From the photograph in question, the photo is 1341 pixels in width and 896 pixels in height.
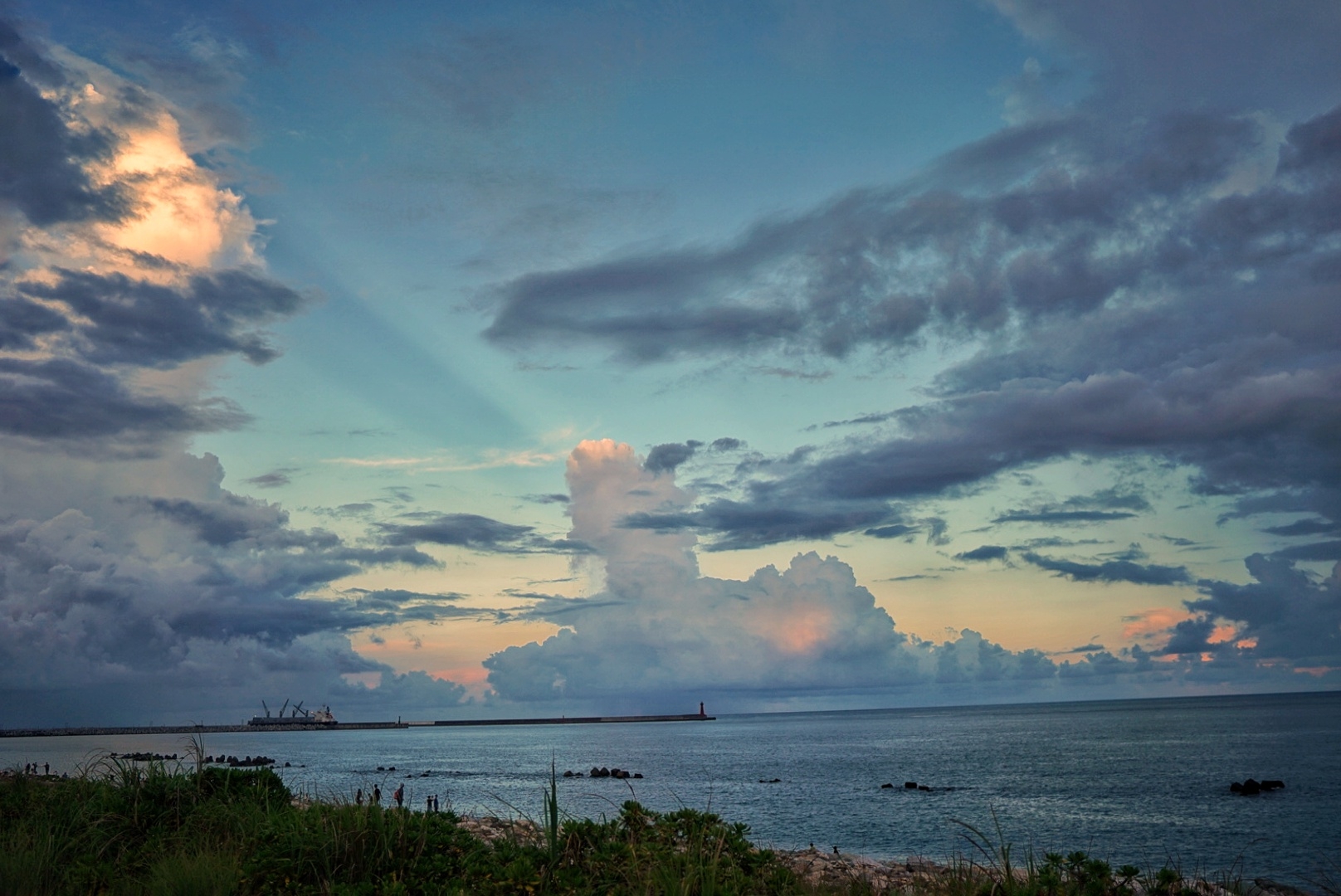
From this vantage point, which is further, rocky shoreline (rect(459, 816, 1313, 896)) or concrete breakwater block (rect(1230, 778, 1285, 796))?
concrete breakwater block (rect(1230, 778, 1285, 796))

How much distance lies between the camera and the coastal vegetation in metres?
11.0

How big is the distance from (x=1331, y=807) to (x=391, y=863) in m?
61.9

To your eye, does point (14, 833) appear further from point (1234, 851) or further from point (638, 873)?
point (1234, 851)

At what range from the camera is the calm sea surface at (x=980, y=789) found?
139 ft

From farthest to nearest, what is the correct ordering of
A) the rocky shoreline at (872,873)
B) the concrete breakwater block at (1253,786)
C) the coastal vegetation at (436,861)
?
the concrete breakwater block at (1253,786), the rocky shoreline at (872,873), the coastal vegetation at (436,861)

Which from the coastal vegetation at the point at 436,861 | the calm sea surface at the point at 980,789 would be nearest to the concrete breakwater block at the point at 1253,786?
the calm sea surface at the point at 980,789

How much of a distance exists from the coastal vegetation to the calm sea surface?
229 cm

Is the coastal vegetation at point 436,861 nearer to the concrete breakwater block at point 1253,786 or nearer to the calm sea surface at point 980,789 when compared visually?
the calm sea surface at point 980,789

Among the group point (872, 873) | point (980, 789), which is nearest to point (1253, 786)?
point (980, 789)

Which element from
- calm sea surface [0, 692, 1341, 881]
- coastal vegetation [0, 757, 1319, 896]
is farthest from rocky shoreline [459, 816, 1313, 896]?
calm sea surface [0, 692, 1341, 881]

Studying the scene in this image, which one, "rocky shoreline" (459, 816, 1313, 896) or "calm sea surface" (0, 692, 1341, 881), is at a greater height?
"rocky shoreline" (459, 816, 1313, 896)

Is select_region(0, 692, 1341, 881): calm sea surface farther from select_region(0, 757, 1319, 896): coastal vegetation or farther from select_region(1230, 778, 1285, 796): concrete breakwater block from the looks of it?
select_region(0, 757, 1319, 896): coastal vegetation

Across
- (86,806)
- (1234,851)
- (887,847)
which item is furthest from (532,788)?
(86,806)

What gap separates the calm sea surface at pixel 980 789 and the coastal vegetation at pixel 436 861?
2.29 m
